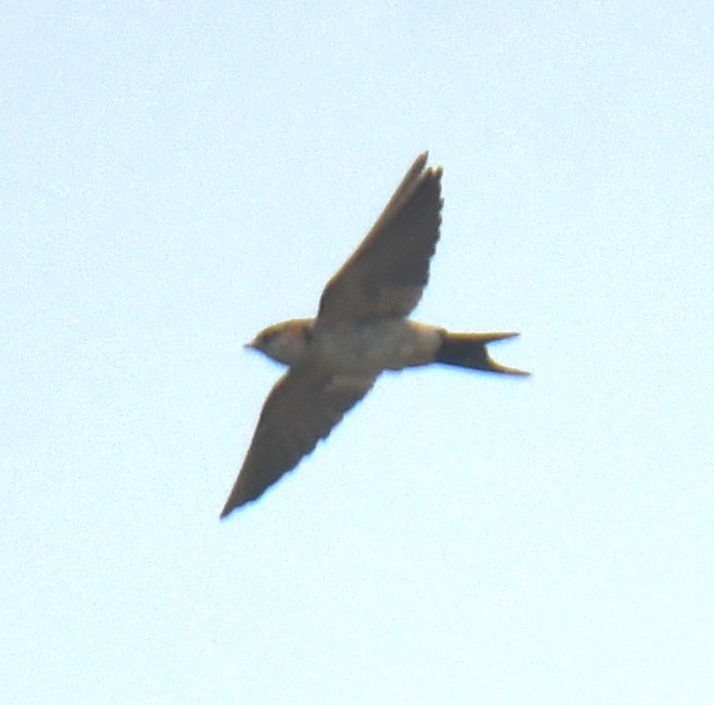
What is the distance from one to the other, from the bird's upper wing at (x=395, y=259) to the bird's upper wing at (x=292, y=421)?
0.66m

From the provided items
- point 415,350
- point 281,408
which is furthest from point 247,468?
point 415,350

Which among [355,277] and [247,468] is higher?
[355,277]

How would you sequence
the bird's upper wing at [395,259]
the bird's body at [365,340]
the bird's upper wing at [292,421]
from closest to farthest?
the bird's upper wing at [395,259] < the bird's body at [365,340] < the bird's upper wing at [292,421]

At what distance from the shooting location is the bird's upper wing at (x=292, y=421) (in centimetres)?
1864

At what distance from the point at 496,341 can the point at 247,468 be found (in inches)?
84.5

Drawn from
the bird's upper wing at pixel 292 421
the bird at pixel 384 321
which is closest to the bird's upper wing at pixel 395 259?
the bird at pixel 384 321

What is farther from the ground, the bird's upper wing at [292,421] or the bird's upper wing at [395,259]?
the bird's upper wing at [395,259]

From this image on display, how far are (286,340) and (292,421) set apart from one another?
38.5 inches

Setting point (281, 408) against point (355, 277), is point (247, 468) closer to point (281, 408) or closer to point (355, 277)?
point (281, 408)

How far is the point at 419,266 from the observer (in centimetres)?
1797

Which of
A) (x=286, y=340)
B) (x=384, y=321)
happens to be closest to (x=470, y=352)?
(x=384, y=321)

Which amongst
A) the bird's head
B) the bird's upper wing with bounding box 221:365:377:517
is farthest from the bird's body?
the bird's upper wing with bounding box 221:365:377:517

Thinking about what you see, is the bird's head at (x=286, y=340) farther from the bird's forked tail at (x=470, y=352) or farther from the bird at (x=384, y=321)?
the bird's forked tail at (x=470, y=352)

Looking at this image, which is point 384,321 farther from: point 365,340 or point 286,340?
point 286,340
